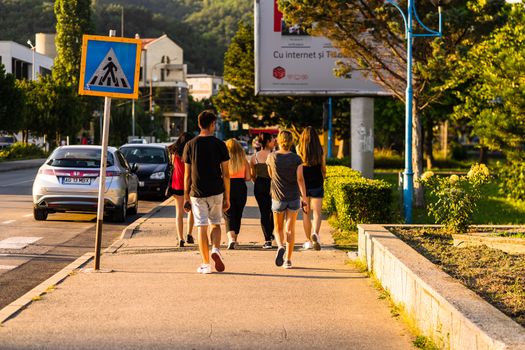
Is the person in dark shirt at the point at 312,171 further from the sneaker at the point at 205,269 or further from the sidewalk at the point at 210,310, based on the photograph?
the sneaker at the point at 205,269

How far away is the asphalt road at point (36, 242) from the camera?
35.1ft

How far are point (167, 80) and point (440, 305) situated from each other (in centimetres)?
14011

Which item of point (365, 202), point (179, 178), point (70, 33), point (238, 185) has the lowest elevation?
point (365, 202)

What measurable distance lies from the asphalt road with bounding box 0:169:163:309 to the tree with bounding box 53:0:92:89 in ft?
217

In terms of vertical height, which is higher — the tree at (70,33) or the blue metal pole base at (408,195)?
the tree at (70,33)

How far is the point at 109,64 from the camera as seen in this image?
10938 mm

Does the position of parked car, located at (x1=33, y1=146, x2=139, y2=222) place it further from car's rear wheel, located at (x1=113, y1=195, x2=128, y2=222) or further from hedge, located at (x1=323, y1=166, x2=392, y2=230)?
hedge, located at (x1=323, y1=166, x2=392, y2=230)

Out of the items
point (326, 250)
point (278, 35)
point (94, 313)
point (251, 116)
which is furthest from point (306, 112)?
point (94, 313)

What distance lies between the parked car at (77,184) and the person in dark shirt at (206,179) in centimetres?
722

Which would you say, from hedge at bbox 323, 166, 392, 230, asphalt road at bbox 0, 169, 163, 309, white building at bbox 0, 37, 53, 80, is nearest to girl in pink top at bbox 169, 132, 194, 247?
asphalt road at bbox 0, 169, 163, 309

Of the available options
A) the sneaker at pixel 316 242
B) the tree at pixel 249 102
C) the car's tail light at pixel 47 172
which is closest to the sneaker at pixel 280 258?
the sneaker at pixel 316 242

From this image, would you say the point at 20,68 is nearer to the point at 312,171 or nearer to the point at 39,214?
the point at 39,214

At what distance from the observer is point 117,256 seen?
493 inches

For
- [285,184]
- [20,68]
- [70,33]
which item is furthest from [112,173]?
Answer: [20,68]
